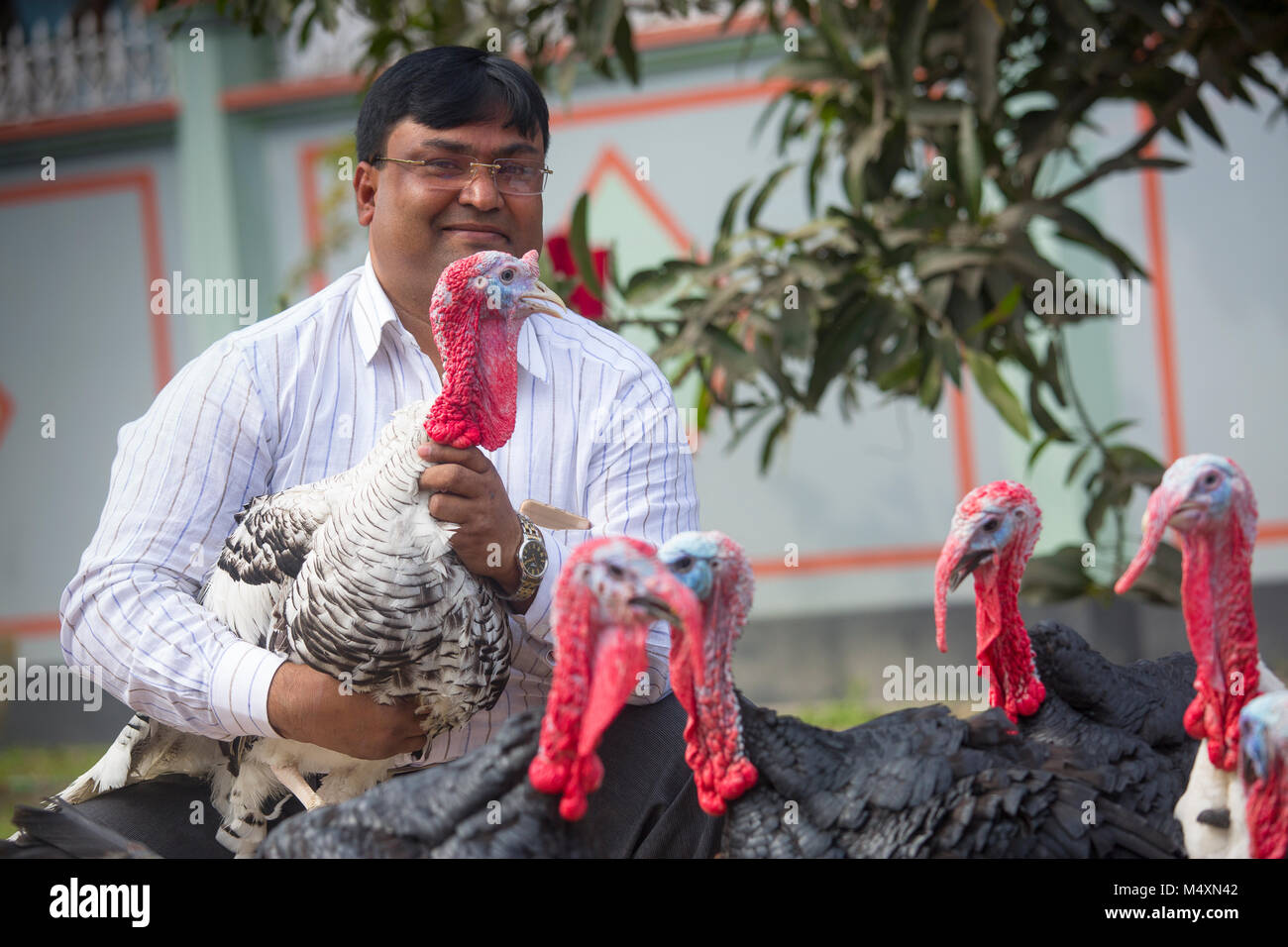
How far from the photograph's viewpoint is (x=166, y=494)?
7.03ft

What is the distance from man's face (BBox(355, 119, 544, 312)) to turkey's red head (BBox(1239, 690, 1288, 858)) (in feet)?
4.85

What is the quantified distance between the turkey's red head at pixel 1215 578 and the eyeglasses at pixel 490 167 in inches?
50.1

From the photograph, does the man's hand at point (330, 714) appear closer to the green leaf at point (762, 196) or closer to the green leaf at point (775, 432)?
the green leaf at point (775, 432)

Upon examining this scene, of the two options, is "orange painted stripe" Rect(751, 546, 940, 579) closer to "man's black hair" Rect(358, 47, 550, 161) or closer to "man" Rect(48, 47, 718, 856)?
"man" Rect(48, 47, 718, 856)

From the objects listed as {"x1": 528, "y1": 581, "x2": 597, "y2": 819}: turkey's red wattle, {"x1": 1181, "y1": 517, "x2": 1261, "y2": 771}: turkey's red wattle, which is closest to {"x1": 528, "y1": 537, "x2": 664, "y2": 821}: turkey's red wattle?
{"x1": 528, "y1": 581, "x2": 597, "y2": 819}: turkey's red wattle

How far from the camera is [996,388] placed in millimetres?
3199

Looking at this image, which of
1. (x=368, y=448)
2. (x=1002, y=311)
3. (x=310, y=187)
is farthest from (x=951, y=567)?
(x=310, y=187)

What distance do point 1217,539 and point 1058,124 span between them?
2119 millimetres

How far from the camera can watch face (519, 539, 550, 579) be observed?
197 cm

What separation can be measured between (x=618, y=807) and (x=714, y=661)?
2.15ft

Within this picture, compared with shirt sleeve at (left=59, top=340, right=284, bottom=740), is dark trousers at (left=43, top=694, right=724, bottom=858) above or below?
below

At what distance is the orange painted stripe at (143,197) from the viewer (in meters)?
6.89

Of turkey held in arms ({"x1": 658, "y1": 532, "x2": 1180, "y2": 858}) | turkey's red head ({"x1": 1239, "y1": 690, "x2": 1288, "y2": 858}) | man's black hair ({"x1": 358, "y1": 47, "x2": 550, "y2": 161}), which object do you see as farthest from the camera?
man's black hair ({"x1": 358, "y1": 47, "x2": 550, "y2": 161})
